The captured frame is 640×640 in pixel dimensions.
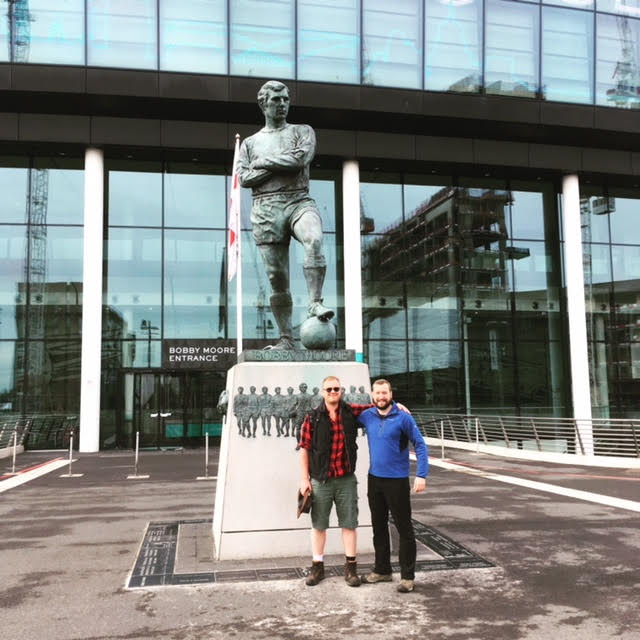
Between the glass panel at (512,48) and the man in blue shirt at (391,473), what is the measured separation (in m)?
20.1

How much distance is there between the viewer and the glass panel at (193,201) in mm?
23391

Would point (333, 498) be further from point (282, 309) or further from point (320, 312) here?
point (282, 309)

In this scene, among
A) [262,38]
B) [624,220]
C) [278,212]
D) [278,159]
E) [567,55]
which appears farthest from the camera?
[624,220]

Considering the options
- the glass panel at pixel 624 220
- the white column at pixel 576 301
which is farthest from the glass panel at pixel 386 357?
the glass panel at pixel 624 220

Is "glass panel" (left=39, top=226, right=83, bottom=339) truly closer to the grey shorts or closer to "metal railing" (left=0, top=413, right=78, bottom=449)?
"metal railing" (left=0, top=413, right=78, bottom=449)

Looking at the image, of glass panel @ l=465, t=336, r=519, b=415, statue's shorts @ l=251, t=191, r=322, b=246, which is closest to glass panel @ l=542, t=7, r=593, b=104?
glass panel @ l=465, t=336, r=519, b=415

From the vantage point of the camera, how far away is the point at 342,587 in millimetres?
5324

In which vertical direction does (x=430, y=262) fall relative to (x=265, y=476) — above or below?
above

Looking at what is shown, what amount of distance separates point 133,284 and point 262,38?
30.7 ft

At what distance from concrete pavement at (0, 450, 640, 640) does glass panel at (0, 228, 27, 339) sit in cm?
1389

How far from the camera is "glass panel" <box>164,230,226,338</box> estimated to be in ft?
74.8

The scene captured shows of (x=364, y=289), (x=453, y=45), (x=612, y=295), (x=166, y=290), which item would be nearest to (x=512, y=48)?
(x=453, y=45)

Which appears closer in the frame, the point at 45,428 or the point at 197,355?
the point at 45,428

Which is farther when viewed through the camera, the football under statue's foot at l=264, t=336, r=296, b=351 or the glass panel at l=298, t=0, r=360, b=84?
the glass panel at l=298, t=0, r=360, b=84
